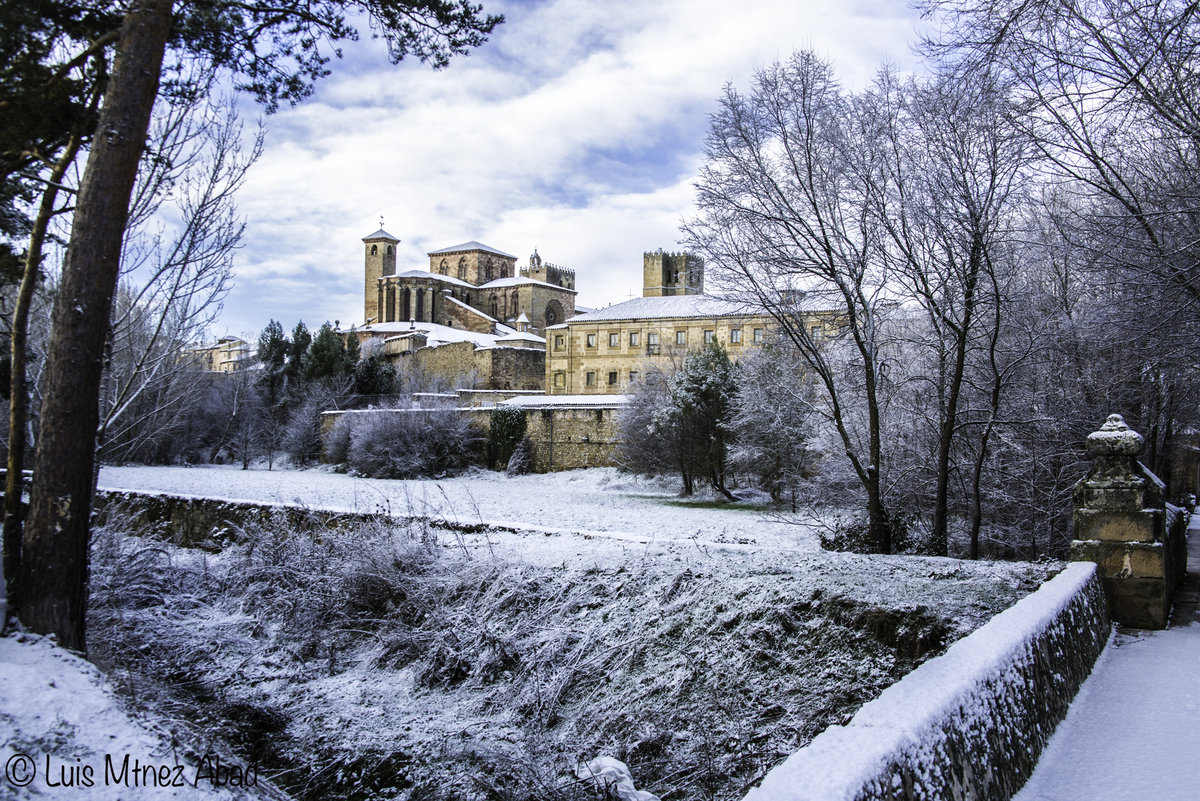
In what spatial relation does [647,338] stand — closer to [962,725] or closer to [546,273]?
[546,273]

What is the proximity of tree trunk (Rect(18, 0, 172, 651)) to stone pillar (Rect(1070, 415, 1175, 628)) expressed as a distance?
7311 millimetres

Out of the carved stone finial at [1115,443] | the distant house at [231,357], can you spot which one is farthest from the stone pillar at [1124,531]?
the distant house at [231,357]

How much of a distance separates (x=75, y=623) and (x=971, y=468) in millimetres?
12513

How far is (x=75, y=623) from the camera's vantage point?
566 cm

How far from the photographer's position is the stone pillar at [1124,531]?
584 cm

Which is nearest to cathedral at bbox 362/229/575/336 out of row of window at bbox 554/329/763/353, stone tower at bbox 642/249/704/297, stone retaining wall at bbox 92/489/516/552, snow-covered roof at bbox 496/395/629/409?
stone tower at bbox 642/249/704/297

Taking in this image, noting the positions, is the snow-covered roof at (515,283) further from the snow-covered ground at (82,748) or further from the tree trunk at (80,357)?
the snow-covered ground at (82,748)

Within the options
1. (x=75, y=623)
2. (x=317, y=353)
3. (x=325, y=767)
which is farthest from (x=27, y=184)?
(x=317, y=353)

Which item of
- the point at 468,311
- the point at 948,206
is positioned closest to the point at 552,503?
the point at 948,206

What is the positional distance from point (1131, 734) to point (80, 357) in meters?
6.76

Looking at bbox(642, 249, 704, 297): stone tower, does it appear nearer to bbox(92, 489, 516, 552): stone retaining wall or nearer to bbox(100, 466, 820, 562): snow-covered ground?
bbox(100, 466, 820, 562): snow-covered ground

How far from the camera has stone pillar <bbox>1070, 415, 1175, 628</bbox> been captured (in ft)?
19.2

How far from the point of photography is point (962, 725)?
2703 mm

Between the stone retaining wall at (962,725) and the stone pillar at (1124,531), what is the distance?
185 centimetres
